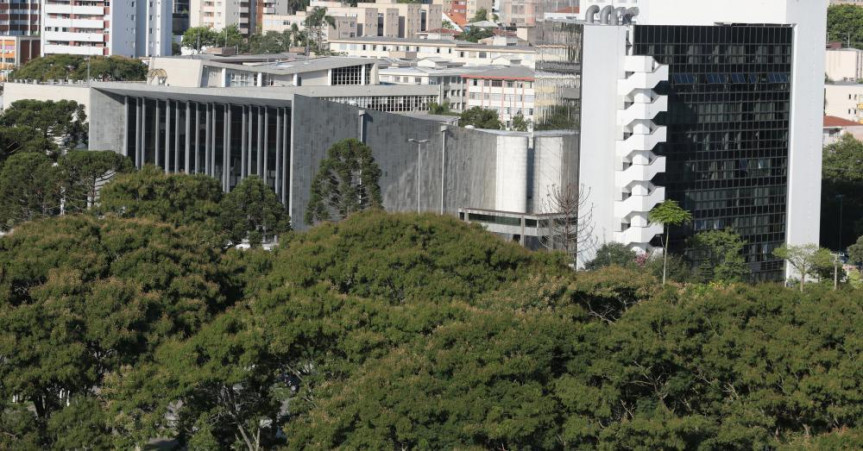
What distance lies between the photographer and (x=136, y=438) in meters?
A: 37.6

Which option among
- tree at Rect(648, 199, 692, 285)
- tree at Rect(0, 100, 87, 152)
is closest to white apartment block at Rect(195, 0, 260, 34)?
tree at Rect(0, 100, 87, 152)

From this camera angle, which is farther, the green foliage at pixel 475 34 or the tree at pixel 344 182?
the green foliage at pixel 475 34

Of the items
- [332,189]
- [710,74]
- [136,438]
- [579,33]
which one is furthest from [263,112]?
[136,438]

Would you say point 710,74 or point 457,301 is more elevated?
point 710,74

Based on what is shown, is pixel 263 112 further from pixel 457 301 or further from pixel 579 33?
pixel 457 301

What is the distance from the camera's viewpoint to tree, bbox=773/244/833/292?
200ft

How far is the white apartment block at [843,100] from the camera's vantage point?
409 ft

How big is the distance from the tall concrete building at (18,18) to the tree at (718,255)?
113 m

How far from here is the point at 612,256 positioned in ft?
198

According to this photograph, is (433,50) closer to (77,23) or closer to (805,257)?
(77,23)

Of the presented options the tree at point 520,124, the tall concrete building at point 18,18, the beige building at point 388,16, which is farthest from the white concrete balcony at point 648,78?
the beige building at point 388,16

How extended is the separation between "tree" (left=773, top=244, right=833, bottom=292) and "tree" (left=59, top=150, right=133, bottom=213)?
72.6 ft

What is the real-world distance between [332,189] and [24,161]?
1081 cm

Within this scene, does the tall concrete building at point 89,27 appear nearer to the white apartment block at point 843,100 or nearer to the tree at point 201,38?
the tree at point 201,38
